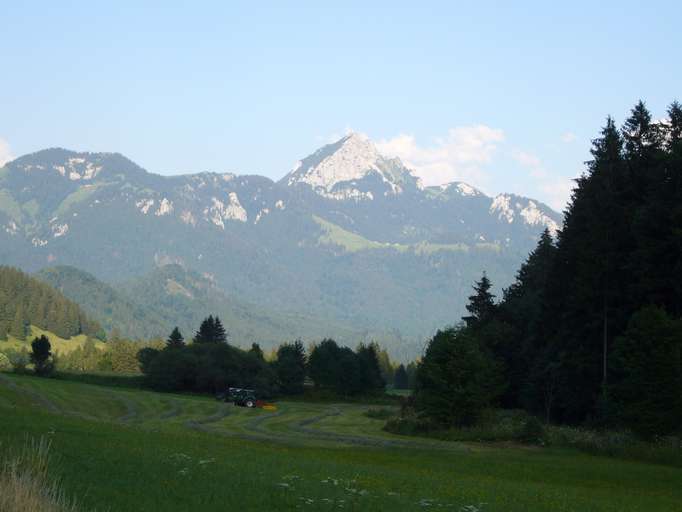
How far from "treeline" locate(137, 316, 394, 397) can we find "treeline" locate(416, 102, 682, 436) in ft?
216

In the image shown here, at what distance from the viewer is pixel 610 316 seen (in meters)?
57.4

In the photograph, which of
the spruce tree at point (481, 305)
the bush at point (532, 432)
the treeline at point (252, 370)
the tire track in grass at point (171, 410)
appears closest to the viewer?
the bush at point (532, 432)

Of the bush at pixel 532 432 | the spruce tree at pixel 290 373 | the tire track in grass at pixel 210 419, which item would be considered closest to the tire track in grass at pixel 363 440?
the bush at pixel 532 432

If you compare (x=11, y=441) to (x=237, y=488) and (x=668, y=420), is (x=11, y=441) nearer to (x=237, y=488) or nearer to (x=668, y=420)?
(x=237, y=488)

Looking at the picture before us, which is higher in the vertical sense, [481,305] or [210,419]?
[481,305]

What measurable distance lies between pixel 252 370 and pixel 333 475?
10736 centimetres

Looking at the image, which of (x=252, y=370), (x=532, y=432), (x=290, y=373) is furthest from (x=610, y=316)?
(x=290, y=373)

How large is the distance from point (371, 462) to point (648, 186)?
93.0 feet

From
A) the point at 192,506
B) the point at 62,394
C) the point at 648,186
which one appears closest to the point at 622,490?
the point at 192,506

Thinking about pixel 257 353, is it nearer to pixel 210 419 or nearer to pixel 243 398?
pixel 243 398

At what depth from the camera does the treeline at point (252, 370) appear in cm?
12950

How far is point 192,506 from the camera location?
763 inches

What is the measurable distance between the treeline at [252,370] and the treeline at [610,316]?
65695 millimetres

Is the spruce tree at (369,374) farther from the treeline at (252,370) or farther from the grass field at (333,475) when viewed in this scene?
the grass field at (333,475)
